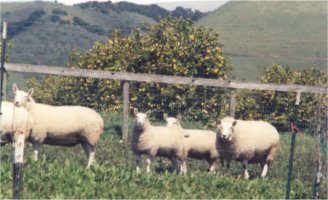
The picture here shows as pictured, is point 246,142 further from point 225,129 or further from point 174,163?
point 174,163

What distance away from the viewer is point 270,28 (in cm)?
13962

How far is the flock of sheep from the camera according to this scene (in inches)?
540

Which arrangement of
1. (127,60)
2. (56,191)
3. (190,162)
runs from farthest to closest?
(127,60), (190,162), (56,191)

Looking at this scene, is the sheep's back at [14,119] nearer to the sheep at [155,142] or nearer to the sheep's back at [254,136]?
the sheep at [155,142]

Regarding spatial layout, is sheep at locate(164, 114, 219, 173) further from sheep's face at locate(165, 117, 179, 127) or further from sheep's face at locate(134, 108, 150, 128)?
sheep's face at locate(134, 108, 150, 128)

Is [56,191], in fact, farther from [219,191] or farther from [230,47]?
[230,47]

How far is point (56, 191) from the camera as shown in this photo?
10188mm

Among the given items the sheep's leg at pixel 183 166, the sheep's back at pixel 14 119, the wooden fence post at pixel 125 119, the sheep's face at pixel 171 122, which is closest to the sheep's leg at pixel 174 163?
the sheep's leg at pixel 183 166

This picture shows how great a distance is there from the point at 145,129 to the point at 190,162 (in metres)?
1.47

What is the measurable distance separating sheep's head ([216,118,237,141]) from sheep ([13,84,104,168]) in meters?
2.09

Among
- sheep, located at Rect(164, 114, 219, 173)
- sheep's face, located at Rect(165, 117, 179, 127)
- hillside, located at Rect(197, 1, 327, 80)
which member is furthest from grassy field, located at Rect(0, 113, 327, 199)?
hillside, located at Rect(197, 1, 327, 80)

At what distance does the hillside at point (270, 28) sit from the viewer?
124 metres

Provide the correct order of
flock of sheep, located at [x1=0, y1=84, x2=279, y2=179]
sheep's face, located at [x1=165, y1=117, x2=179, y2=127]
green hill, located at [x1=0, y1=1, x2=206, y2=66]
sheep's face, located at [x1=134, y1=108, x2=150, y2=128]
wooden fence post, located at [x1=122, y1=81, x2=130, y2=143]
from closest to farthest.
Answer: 1. flock of sheep, located at [x1=0, y1=84, x2=279, y2=179]
2. sheep's face, located at [x1=134, y1=108, x2=150, y2=128]
3. sheep's face, located at [x1=165, y1=117, x2=179, y2=127]
4. wooden fence post, located at [x1=122, y1=81, x2=130, y2=143]
5. green hill, located at [x1=0, y1=1, x2=206, y2=66]

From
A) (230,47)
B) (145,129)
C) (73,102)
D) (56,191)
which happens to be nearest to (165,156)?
(145,129)
